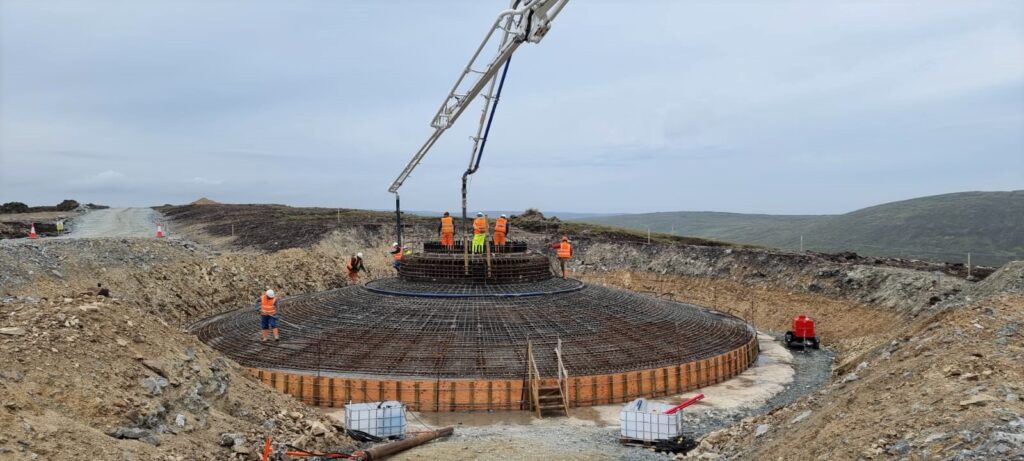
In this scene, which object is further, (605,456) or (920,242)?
(920,242)

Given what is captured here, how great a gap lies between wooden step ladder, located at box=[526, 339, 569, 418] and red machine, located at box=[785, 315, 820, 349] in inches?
502

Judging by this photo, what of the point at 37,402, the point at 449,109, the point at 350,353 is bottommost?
the point at 350,353

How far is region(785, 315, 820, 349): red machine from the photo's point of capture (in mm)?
24188

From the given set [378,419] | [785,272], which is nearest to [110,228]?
[378,419]

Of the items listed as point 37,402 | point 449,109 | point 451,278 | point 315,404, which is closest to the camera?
point 37,402

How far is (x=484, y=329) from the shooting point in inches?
712

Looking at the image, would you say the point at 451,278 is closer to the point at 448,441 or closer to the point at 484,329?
the point at 484,329

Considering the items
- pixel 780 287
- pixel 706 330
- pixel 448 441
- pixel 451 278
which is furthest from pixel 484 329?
pixel 780 287

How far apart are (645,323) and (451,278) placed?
6.73m

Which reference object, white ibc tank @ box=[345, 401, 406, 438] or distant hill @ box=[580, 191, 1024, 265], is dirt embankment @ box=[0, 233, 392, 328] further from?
distant hill @ box=[580, 191, 1024, 265]

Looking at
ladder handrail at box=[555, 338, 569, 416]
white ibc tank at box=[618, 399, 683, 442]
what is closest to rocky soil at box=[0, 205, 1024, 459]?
white ibc tank at box=[618, 399, 683, 442]

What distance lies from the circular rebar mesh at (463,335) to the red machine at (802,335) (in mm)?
3556

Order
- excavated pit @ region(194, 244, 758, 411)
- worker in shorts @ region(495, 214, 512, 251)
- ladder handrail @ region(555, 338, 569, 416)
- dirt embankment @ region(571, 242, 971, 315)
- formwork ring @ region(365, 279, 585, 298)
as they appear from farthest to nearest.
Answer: dirt embankment @ region(571, 242, 971, 315), worker in shorts @ region(495, 214, 512, 251), formwork ring @ region(365, 279, 585, 298), excavated pit @ region(194, 244, 758, 411), ladder handrail @ region(555, 338, 569, 416)

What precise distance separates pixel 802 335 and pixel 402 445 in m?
18.2
